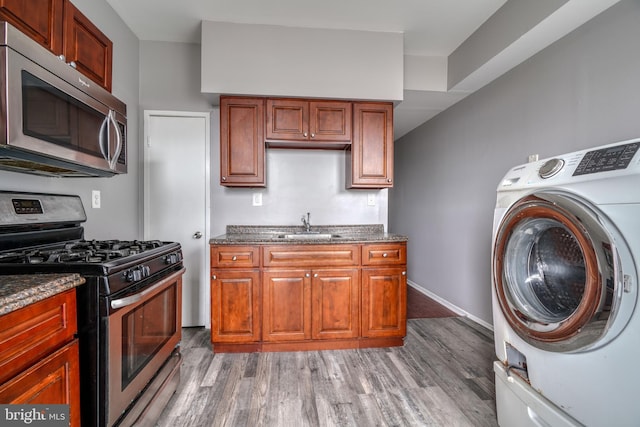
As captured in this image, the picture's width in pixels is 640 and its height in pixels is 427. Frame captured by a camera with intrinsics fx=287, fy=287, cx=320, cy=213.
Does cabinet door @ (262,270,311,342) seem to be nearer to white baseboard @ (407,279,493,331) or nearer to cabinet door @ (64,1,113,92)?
cabinet door @ (64,1,113,92)

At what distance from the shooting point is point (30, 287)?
850mm

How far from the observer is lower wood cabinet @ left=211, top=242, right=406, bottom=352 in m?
2.27

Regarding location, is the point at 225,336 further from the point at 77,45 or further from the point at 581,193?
the point at 581,193

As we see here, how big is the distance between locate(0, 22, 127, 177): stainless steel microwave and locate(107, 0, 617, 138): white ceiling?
124 centimetres

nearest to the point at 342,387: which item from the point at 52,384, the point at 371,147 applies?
the point at 52,384

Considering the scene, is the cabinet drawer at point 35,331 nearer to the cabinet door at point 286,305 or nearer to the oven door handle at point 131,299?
the oven door handle at point 131,299

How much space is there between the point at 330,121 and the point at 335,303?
1.59m

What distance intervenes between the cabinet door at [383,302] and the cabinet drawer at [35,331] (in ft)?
6.09

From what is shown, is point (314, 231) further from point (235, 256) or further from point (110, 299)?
point (110, 299)

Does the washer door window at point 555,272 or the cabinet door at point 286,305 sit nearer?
the washer door window at point 555,272

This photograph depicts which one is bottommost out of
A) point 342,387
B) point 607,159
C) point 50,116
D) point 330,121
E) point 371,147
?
point 342,387

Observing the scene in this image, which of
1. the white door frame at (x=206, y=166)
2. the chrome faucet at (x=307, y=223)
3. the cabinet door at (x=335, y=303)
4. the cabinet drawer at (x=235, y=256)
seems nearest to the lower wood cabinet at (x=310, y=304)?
the cabinet door at (x=335, y=303)

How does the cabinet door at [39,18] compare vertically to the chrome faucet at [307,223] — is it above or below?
above

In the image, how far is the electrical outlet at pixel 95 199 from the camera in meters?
1.99
